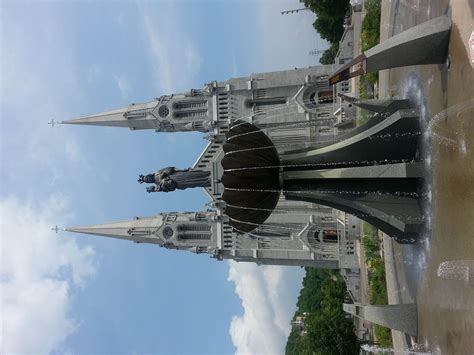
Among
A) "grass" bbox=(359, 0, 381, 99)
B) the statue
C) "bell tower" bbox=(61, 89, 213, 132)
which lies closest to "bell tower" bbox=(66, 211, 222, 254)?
the statue

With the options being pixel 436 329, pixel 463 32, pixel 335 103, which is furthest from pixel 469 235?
pixel 335 103

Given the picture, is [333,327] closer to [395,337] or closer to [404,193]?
Answer: [395,337]

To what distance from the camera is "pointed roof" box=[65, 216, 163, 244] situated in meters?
36.5

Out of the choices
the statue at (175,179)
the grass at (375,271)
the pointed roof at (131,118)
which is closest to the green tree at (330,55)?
the pointed roof at (131,118)

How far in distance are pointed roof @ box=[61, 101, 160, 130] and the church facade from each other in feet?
0.26

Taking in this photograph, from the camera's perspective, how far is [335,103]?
31.7m

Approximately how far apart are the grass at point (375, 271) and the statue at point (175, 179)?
10.3 meters

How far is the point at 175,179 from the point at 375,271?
12844 millimetres

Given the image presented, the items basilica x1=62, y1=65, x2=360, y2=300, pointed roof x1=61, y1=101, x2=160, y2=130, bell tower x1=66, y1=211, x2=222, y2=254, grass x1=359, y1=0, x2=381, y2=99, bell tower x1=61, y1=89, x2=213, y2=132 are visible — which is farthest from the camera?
pointed roof x1=61, y1=101, x2=160, y2=130

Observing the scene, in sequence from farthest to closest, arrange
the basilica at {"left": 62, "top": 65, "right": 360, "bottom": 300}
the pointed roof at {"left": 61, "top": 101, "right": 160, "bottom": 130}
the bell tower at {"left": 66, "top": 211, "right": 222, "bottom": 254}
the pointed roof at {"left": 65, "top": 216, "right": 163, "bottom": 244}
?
the pointed roof at {"left": 65, "top": 216, "right": 163, "bottom": 244}, the pointed roof at {"left": 61, "top": 101, "right": 160, "bottom": 130}, the bell tower at {"left": 66, "top": 211, "right": 222, "bottom": 254}, the basilica at {"left": 62, "top": 65, "right": 360, "bottom": 300}

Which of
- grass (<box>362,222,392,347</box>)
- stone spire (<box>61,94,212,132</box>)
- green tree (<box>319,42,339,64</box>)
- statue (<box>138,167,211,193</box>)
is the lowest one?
grass (<box>362,222,392,347</box>)

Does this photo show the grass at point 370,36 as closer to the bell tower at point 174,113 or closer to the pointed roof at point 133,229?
the bell tower at point 174,113

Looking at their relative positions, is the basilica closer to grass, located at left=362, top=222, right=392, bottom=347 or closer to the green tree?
grass, located at left=362, top=222, right=392, bottom=347

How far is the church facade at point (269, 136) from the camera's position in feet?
105
